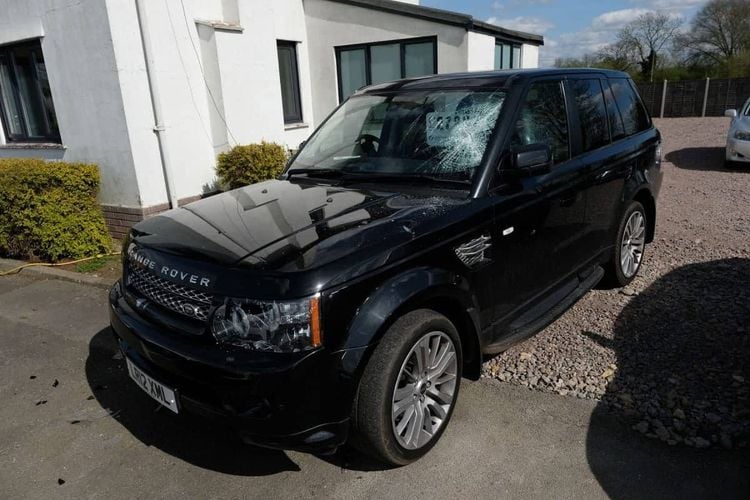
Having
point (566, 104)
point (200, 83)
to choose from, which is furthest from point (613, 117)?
point (200, 83)

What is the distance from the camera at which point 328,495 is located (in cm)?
259

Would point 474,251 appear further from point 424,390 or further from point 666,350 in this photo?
point 666,350

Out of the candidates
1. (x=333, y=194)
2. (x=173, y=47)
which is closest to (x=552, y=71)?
(x=333, y=194)

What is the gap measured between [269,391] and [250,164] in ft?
18.3

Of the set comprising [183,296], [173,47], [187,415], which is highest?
[173,47]

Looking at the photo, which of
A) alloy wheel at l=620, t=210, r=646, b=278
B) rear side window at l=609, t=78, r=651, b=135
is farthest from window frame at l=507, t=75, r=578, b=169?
alloy wheel at l=620, t=210, r=646, b=278

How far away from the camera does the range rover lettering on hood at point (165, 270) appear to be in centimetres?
241

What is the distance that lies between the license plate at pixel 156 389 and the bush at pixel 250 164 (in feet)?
15.9

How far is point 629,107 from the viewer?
189 inches

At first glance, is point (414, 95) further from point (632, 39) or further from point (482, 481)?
point (632, 39)

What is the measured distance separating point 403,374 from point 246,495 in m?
0.97

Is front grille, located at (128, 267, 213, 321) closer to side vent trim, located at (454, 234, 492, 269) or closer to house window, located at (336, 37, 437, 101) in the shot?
side vent trim, located at (454, 234, 492, 269)

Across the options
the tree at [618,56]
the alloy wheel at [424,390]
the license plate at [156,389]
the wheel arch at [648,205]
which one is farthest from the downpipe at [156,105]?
the tree at [618,56]

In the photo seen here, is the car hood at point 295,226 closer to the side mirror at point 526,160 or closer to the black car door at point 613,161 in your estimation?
the side mirror at point 526,160
